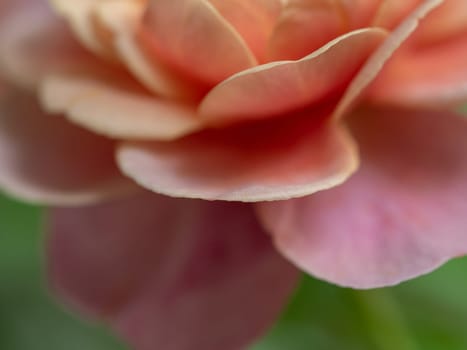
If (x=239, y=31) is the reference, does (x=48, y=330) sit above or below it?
below

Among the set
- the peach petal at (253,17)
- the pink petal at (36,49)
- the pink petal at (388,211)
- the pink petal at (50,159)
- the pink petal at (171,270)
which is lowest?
the pink petal at (171,270)

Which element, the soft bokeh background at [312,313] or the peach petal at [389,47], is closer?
the peach petal at [389,47]

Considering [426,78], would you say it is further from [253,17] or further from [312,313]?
[312,313]

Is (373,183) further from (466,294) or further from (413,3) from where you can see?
(466,294)

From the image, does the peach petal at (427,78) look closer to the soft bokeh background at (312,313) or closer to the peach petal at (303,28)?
the peach petal at (303,28)

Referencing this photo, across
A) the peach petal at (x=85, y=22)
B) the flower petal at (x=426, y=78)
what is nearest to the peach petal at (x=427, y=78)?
the flower petal at (x=426, y=78)

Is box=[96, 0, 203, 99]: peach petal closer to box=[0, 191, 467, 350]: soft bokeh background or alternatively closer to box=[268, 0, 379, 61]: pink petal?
box=[268, 0, 379, 61]: pink petal

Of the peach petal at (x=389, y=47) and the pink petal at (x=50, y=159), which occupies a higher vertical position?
the peach petal at (x=389, y=47)

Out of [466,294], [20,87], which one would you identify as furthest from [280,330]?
[20,87]
